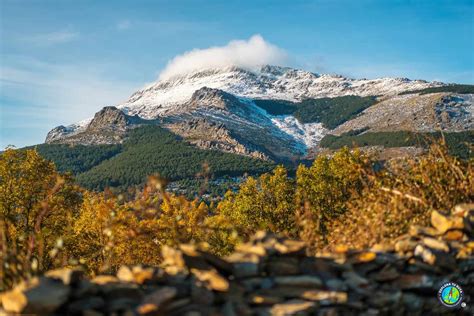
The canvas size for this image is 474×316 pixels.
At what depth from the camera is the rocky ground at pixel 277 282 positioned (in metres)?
5.05

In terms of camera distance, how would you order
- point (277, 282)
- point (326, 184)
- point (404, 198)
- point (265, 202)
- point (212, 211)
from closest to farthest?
point (277, 282) < point (404, 198) < point (212, 211) < point (326, 184) < point (265, 202)

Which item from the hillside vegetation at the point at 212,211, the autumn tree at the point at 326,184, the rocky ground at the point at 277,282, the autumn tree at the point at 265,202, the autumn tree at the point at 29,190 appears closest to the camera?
the rocky ground at the point at 277,282

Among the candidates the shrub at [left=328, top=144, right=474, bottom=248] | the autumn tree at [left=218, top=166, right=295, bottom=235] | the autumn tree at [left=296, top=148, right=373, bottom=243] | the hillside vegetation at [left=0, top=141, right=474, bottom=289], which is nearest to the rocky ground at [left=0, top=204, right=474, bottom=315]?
the hillside vegetation at [left=0, top=141, right=474, bottom=289]

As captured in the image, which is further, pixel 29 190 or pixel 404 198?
pixel 29 190

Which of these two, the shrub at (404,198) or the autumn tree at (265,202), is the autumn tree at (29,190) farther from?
the shrub at (404,198)

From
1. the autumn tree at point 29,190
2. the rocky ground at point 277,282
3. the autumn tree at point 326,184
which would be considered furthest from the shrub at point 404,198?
the autumn tree at point 29,190

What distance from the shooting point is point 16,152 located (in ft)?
93.9

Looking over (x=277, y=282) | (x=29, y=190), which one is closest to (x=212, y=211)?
(x=29, y=190)

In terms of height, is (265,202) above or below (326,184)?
below

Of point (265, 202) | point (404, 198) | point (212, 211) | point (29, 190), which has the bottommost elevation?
point (212, 211)

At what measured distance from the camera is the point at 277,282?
597cm

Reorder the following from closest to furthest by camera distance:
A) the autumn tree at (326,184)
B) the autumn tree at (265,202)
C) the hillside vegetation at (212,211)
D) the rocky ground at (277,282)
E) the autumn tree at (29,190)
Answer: the rocky ground at (277,282), the hillside vegetation at (212,211), the autumn tree at (29,190), the autumn tree at (326,184), the autumn tree at (265,202)

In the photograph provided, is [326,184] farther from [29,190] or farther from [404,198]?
[404,198]

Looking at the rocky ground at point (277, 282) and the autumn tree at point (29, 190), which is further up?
the autumn tree at point (29, 190)
